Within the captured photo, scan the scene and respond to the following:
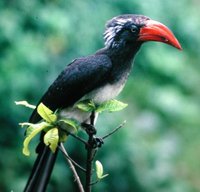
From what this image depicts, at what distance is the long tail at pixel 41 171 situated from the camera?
338 cm

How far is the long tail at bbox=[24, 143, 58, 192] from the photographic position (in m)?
3.38

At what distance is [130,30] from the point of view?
3.43m

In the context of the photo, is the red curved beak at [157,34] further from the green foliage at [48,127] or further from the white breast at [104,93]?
the green foliage at [48,127]

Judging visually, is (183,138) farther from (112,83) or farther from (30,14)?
(112,83)

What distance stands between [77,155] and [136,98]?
105 centimetres

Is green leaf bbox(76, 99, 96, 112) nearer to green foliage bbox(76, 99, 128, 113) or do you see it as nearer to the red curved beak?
green foliage bbox(76, 99, 128, 113)

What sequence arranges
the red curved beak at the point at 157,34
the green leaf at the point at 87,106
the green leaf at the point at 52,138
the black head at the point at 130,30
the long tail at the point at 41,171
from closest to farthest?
the green leaf at the point at 52,138
the green leaf at the point at 87,106
the red curved beak at the point at 157,34
the black head at the point at 130,30
the long tail at the point at 41,171

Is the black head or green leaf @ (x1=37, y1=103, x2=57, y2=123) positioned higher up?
the black head

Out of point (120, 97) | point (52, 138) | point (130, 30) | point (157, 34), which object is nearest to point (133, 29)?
point (130, 30)

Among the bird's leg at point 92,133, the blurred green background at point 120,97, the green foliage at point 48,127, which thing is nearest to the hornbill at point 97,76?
the bird's leg at point 92,133

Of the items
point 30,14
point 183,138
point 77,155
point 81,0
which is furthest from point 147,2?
point 183,138

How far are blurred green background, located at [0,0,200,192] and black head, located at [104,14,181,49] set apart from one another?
1470 mm

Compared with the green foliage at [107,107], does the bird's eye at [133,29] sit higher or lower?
higher

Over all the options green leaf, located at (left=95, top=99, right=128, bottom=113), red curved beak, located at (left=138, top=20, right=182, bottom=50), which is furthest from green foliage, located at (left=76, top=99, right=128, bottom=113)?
red curved beak, located at (left=138, top=20, right=182, bottom=50)
